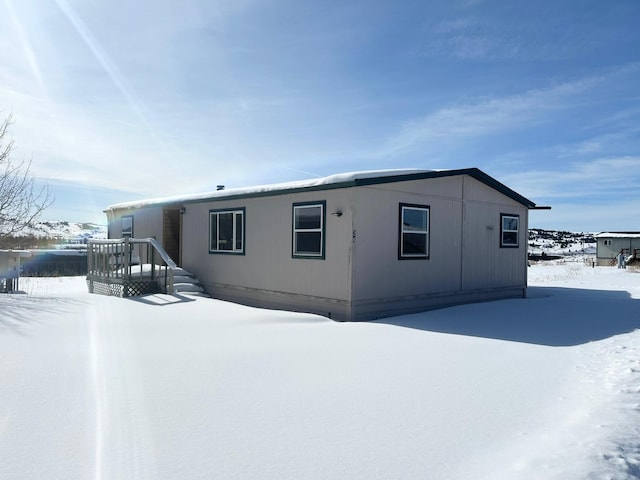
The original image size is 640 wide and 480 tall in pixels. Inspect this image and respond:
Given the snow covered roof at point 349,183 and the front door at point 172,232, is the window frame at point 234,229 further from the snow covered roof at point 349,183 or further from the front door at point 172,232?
the front door at point 172,232

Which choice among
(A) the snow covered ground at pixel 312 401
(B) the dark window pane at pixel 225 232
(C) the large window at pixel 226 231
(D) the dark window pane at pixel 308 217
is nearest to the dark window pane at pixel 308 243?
(D) the dark window pane at pixel 308 217

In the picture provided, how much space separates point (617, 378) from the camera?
4816 millimetres

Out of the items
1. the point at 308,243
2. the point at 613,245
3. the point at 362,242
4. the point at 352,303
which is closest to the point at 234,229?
the point at 308,243

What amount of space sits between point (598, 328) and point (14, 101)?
16.1 m

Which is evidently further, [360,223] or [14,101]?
[14,101]

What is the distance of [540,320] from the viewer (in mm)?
8609

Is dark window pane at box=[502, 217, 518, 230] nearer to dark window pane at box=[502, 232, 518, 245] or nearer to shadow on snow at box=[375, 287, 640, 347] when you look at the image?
dark window pane at box=[502, 232, 518, 245]

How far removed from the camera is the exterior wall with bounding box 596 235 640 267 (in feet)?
122

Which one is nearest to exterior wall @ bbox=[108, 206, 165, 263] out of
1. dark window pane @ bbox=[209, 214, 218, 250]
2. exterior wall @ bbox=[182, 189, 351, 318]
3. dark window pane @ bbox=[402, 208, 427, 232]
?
exterior wall @ bbox=[182, 189, 351, 318]

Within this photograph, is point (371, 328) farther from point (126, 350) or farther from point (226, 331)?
point (126, 350)

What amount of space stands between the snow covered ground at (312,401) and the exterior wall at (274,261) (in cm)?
185

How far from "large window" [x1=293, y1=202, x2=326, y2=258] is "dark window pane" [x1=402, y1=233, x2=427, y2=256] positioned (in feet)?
5.61

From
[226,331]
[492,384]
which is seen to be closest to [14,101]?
[226,331]

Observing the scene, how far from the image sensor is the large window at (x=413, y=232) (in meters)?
9.82
